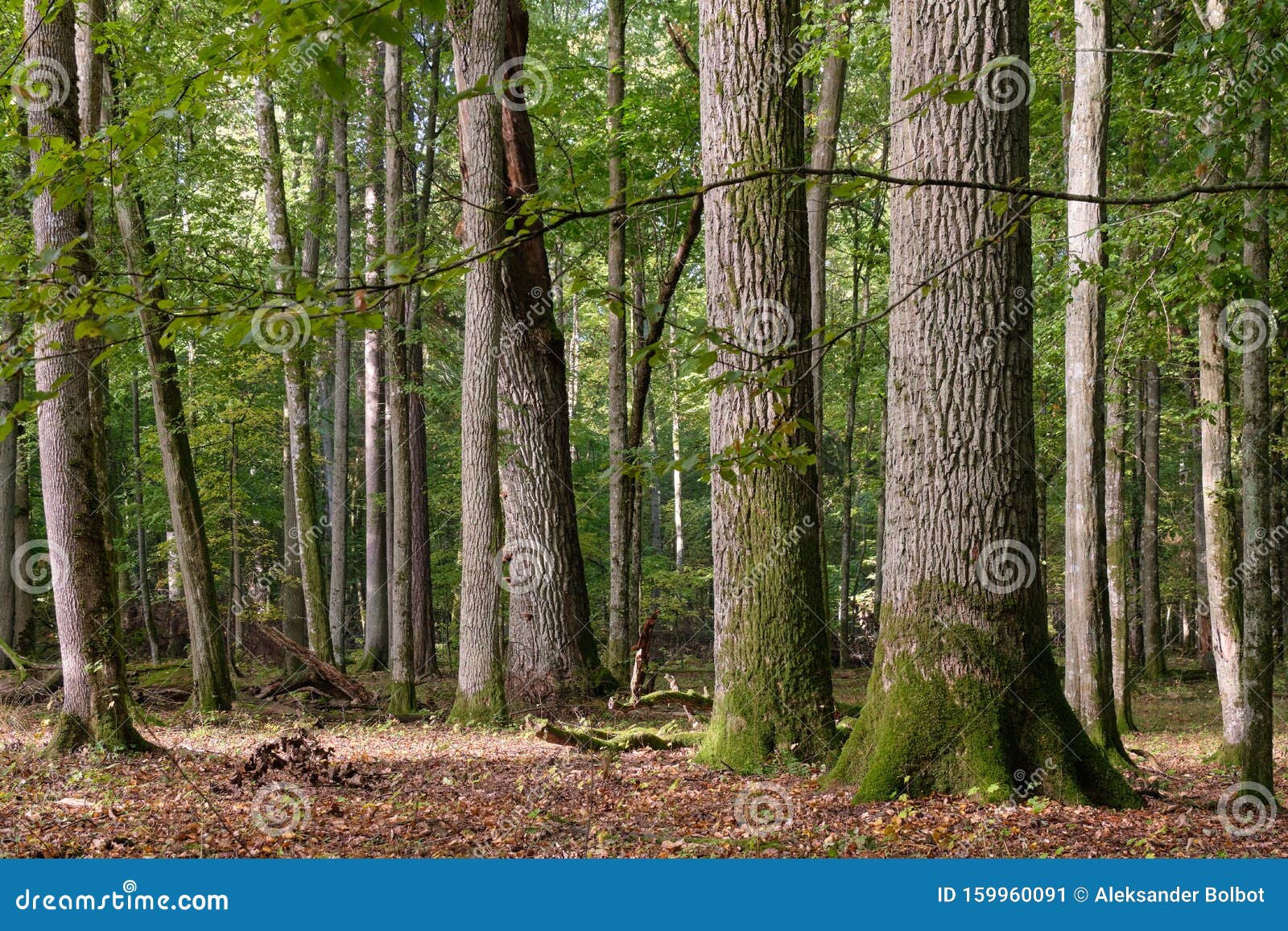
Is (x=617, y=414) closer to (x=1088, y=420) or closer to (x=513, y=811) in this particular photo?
(x=1088, y=420)

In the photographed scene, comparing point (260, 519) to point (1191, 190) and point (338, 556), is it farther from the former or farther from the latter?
point (1191, 190)

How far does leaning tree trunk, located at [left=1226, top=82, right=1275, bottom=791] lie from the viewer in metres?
7.23

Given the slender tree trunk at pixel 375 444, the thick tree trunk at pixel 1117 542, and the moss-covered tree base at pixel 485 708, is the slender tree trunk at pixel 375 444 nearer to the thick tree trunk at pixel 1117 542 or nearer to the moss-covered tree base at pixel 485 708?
the moss-covered tree base at pixel 485 708

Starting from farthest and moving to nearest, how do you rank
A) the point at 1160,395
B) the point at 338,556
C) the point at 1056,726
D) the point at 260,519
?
the point at 260,519 < the point at 1160,395 < the point at 338,556 < the point at 1056,726

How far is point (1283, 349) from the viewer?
12172 mm

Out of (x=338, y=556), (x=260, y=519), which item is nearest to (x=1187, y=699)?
(x=338, y=556)

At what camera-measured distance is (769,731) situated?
662cm

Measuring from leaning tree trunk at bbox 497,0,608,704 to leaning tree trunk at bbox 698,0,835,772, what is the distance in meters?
4.97

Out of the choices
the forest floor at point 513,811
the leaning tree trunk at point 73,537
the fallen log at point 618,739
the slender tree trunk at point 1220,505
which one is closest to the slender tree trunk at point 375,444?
the leaning tree trunk at point 73,537

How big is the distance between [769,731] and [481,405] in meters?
5.07

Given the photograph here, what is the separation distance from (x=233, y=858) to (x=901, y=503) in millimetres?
3992

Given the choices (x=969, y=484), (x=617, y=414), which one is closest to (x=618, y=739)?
(x=969, y=484)

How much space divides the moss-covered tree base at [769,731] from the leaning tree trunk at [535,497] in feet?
17.0

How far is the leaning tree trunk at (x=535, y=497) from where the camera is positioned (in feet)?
38.0
